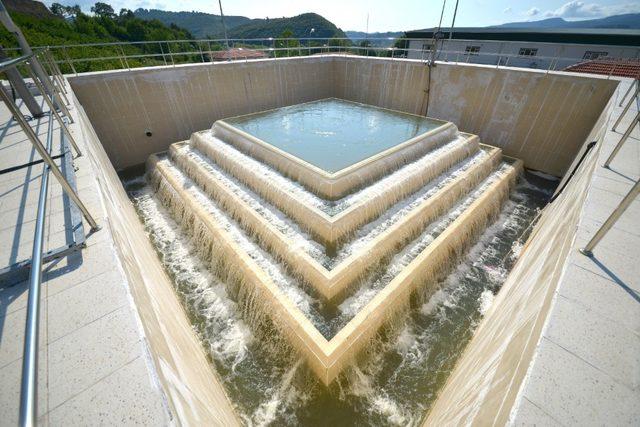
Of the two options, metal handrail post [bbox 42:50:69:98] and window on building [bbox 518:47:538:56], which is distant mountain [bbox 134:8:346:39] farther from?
metal handrail post [bbox 42:50:69:98]

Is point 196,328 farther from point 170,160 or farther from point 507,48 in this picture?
point 507,48

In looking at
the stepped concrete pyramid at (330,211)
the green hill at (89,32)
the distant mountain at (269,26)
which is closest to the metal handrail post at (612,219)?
the stepped concrete pyramid at (330,211)

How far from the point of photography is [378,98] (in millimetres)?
14141

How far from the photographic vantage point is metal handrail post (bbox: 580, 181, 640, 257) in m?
2.04

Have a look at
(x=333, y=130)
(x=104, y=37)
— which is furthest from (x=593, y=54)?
(x=104, y=37)

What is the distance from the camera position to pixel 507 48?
20.1 m

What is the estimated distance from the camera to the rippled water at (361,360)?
14.1 feet

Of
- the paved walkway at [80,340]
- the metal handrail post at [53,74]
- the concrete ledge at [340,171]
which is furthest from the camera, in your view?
the concrete ledge at [340,171]

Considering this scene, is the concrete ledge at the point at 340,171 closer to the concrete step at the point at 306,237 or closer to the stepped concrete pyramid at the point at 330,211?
the stepped concrete pyramid at the point at 330,211

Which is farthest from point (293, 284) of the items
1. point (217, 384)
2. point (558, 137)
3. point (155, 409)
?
point (558, 137)

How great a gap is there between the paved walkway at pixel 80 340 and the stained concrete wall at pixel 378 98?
30.7 ft

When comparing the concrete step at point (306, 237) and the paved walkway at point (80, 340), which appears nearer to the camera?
the paved walkway at point (80, 340)

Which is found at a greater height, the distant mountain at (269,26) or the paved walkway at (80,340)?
the distant mountain at (269,26)

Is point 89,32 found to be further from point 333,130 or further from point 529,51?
point 529,51
